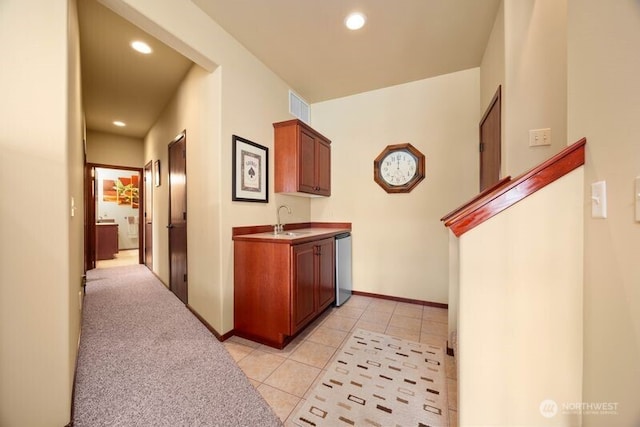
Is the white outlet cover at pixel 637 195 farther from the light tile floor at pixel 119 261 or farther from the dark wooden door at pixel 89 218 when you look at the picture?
the light tile floor at pixel 119 261

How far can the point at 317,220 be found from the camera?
381cm

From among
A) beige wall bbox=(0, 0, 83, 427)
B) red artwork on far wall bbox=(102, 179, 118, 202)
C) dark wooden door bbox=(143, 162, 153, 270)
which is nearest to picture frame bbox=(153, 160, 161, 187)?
dark wooden door bbox=(143, 162, 153, 270)

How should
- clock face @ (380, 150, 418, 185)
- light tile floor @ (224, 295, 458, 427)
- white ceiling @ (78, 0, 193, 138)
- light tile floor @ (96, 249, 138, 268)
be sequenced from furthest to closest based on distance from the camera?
light tile floor @ (96, 249, 138, 268), clock face @ (380, 150, 418, 185), white ceiling @ (78, 0, 193, 138), light tile floor @ (224, 295, 458, 427)

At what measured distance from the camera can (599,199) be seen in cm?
87

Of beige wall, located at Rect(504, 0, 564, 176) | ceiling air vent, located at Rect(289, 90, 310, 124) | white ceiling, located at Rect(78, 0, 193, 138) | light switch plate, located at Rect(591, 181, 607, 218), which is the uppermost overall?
white ceiling, located at Rect(78, 0, 193, 138)

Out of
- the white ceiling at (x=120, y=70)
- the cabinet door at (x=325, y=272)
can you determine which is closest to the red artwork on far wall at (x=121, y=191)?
the white ceiling at (x=120, y=70)

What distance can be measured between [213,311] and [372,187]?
2458 millimetres

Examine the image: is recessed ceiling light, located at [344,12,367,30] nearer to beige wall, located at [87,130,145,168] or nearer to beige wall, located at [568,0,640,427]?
beige wall, located at [568,0,640,427]

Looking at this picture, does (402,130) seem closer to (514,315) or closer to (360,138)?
(360,138)

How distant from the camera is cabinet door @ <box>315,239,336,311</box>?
2.59 meters

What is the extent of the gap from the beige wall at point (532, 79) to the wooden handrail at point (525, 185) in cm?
99

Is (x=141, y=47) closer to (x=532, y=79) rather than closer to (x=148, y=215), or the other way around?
(x=148, y=215)

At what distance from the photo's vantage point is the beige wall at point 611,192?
0.72 metres

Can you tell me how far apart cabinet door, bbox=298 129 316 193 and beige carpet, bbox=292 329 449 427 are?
5.86ft
